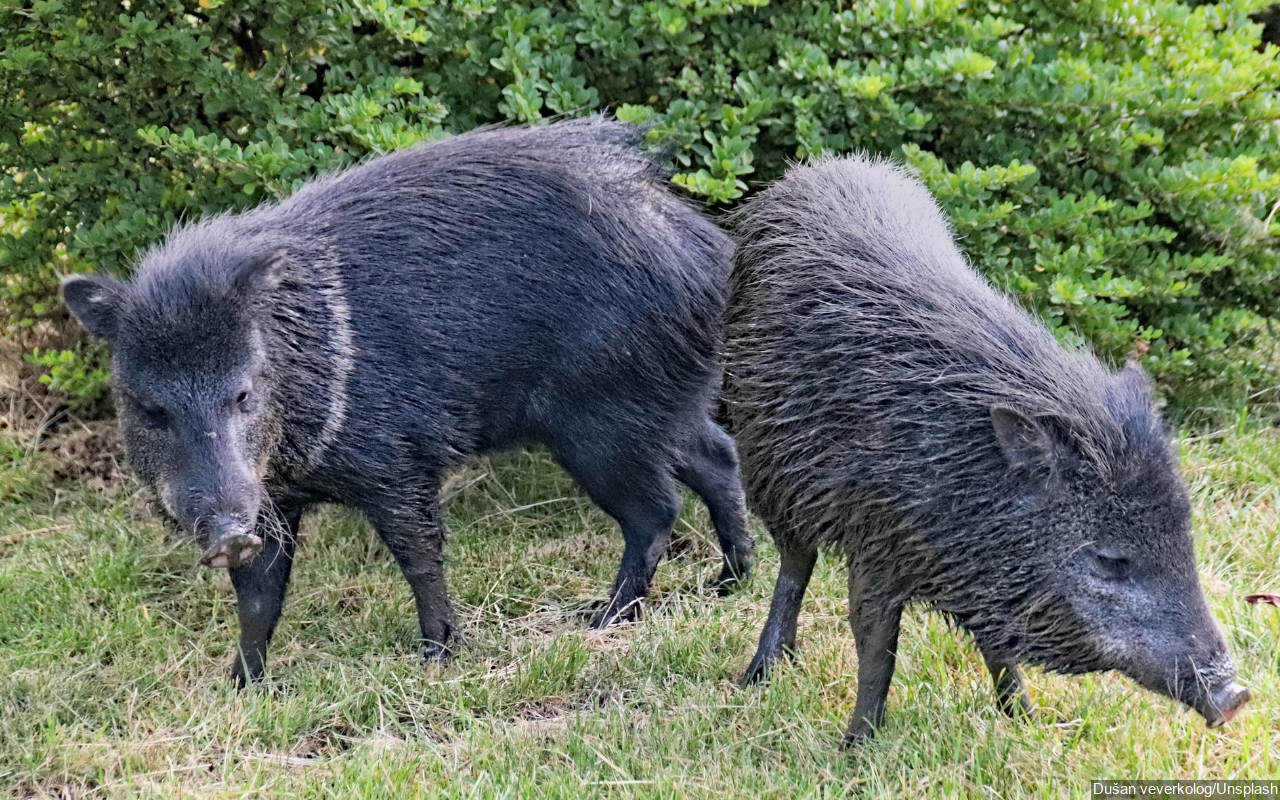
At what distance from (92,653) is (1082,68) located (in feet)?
11.9

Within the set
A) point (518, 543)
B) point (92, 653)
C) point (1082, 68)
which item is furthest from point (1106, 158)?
point (92, 653)

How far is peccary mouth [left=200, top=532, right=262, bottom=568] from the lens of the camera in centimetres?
305

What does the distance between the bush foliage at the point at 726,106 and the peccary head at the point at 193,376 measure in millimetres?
764

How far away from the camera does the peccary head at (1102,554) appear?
261 cm

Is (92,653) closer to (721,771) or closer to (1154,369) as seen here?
(721,771)

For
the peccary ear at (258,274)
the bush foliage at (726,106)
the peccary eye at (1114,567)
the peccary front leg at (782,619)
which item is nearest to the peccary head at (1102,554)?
the peccary eye at (1114,567)

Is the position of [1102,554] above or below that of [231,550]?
above

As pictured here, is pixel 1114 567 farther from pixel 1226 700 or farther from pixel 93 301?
pixel 93 301

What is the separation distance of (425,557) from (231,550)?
0.73 meters

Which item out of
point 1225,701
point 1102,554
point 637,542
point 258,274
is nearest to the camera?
point 1225,701

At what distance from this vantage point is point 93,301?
3326 mm

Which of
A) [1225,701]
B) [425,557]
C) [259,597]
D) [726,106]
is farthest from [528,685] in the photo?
[726,106]

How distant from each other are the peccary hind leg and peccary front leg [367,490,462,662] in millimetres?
869

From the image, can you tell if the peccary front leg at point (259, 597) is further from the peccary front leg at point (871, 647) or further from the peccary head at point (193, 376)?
the peccary front leg at point (871, 647)
